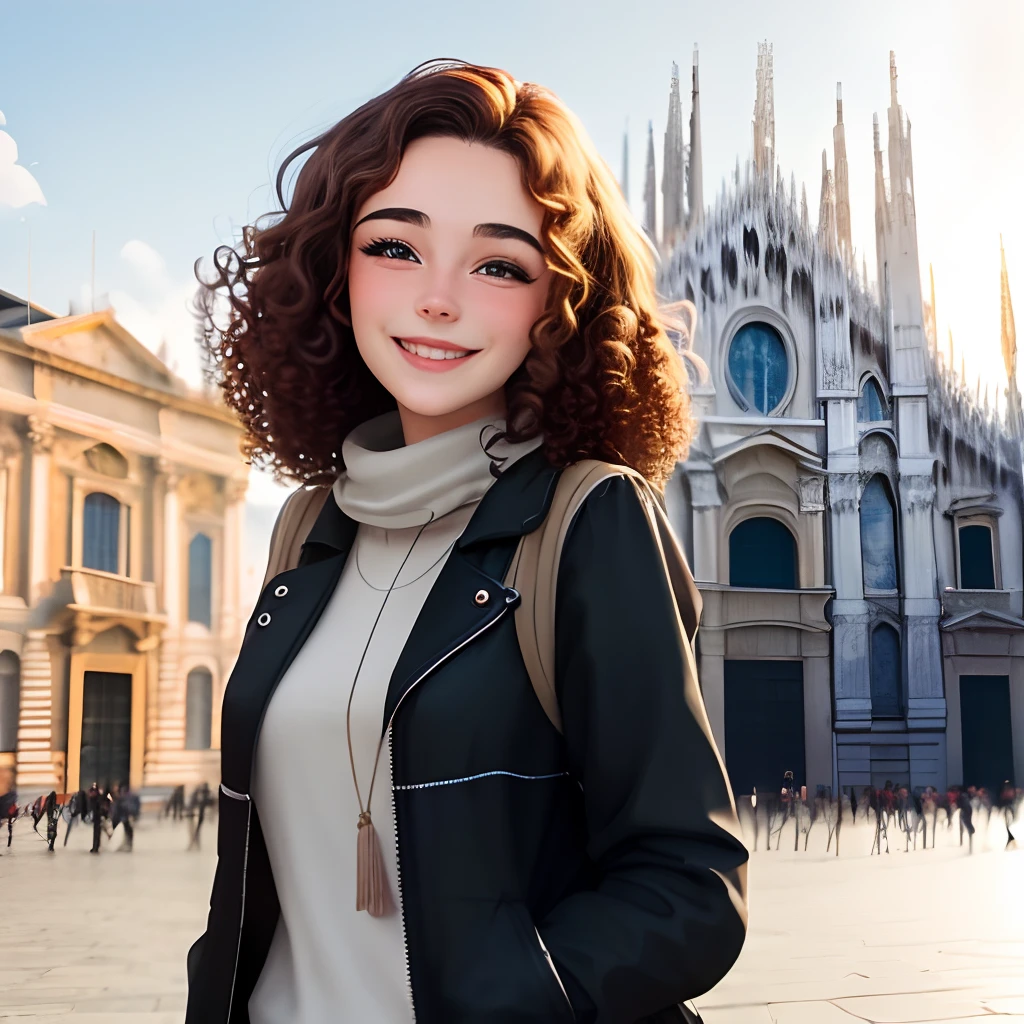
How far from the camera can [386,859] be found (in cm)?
114

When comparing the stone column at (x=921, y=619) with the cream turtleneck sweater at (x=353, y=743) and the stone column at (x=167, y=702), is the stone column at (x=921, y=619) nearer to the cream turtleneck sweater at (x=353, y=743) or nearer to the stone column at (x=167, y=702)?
the stone column at (x=167, y=702)

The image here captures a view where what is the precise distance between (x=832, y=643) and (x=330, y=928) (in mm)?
7272

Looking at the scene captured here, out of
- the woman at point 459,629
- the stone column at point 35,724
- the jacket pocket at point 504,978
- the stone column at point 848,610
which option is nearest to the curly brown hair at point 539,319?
the woman at point 459,629

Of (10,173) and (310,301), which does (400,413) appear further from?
(10,173)

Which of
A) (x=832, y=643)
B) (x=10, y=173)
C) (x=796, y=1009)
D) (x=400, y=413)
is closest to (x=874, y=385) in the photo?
(x=832, y=643)

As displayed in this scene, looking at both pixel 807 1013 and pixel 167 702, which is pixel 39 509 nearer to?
pixel 167 702

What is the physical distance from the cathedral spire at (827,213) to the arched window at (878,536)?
1.90 m

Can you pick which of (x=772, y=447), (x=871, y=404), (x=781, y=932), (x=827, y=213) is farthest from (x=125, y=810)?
(x=827, y=213)

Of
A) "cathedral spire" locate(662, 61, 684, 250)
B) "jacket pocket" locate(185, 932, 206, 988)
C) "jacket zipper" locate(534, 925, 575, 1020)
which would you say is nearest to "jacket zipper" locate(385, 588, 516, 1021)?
"jacket zipper" locate(534, 925, 575, 1020)

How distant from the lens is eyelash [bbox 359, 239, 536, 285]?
4.36ft

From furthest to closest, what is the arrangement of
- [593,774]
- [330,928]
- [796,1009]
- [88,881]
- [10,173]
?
[10,173]
[88,881]
[796,1009]
[330,928]
[593,774]

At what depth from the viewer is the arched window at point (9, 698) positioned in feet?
25.7

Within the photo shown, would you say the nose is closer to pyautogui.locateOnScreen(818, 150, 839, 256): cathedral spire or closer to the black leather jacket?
the black leather jacket

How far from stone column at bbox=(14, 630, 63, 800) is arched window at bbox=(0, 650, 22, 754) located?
1.6 inches
